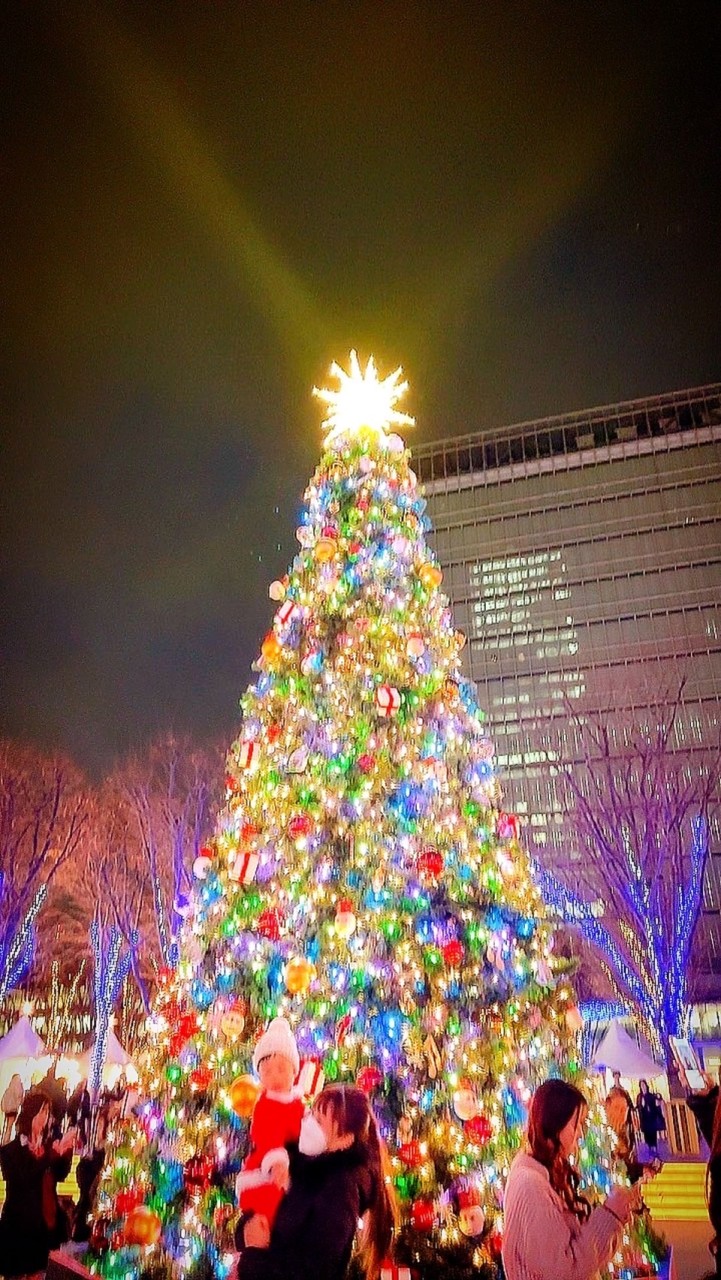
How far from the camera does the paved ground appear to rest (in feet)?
19.5

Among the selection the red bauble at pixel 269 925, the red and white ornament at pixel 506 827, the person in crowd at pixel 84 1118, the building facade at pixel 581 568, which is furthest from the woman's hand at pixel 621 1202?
the building facade at pixel 581 568

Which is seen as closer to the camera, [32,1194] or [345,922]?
[32,1194]

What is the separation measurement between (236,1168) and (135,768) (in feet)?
51.8

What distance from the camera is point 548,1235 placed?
98.5 inches

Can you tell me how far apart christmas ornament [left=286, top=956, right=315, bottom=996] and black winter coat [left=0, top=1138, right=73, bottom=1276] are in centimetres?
206

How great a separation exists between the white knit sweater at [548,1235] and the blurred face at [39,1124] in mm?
4050

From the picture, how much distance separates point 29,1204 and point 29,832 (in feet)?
46.0

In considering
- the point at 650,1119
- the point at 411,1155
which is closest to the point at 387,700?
the point at 411,1155

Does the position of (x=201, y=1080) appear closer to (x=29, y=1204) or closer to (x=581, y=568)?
(x=29, y=1204)

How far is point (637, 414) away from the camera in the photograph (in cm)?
5966

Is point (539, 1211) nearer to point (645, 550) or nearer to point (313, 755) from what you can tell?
point (313, 755)

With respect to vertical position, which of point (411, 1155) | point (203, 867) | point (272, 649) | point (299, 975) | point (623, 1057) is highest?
point (272, 649)

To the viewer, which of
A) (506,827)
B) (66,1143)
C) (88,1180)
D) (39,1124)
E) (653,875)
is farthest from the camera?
(653,875)

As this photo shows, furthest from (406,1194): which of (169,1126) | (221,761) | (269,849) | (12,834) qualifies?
(221,761)
